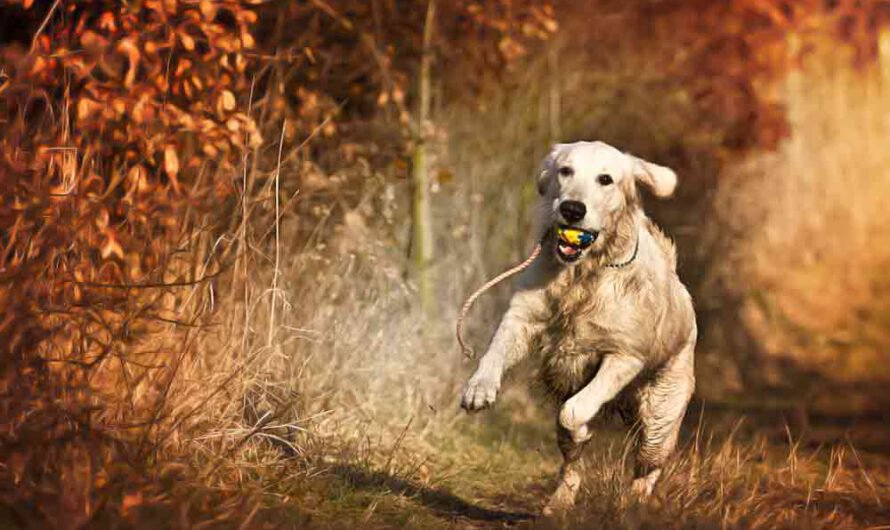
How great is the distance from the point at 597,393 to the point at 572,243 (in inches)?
23.7

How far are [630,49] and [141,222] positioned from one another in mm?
6418

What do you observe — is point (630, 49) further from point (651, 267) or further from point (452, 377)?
point (651, 267)

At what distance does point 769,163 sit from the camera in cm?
1417

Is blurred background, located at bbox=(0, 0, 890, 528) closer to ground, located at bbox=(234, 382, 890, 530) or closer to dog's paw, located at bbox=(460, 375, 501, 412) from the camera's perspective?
ground, located at bbox=(234, 382, 890, 530)

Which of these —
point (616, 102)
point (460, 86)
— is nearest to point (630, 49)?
point (616, 102)

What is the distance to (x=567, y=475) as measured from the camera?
19.0ft

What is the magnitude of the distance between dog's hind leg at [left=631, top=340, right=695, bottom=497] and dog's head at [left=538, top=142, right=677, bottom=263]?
792 mm

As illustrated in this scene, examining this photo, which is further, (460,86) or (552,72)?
(552,72)

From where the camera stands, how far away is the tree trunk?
350 inches

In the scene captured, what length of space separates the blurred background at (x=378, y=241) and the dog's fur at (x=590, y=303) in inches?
13.3

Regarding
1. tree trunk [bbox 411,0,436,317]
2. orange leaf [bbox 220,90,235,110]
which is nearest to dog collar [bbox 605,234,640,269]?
orange leaf [bbox 220,90,235,110]

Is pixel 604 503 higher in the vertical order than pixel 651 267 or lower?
lower

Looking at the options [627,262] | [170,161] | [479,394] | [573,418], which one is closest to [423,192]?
[170,161]

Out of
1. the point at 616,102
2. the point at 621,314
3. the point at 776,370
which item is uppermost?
the point at 616,102
